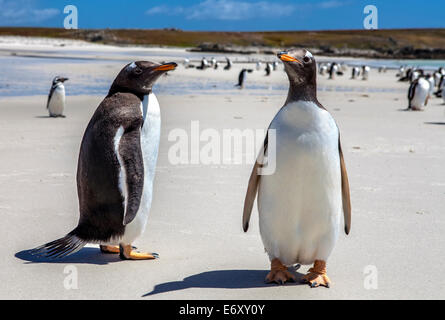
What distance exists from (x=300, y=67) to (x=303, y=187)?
2.27ft

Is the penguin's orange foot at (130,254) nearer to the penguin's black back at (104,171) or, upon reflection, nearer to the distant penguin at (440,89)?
the penguin's black back at (104,171)

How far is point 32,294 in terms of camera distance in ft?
11.3

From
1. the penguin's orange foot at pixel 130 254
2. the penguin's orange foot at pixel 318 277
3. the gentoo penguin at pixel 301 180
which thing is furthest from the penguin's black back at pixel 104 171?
the penguin's orange foot at pixel 318 277

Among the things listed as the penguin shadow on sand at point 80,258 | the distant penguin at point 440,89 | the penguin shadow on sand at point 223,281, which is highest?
the distant penguin at point 440,89

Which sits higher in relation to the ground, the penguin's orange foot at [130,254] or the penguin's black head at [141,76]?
the penguin's black head at [141,76]

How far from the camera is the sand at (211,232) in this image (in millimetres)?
3605

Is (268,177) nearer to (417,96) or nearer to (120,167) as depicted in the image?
(120,167)

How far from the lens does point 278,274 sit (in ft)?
12.1

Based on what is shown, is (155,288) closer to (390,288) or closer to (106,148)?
(106,148)

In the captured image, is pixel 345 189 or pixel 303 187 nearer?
pixel 303 187

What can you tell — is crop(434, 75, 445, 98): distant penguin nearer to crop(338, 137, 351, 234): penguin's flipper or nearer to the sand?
the sand

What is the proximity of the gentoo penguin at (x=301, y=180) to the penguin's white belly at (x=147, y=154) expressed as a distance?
75cm

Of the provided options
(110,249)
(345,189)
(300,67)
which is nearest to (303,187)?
(345,189)

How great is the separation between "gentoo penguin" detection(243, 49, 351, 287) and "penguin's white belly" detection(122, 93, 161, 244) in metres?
0.75
